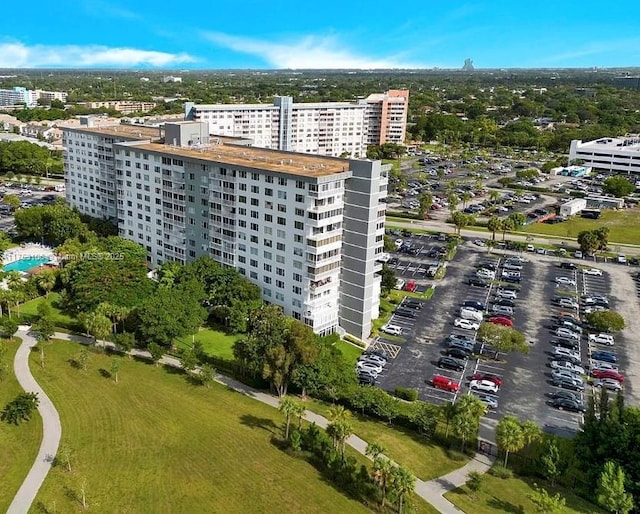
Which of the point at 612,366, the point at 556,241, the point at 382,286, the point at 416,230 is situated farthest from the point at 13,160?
the point at 612,366

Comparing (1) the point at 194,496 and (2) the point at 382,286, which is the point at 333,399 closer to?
(1) the point at 194,496

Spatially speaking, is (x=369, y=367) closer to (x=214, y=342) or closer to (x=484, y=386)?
(x=484, y=386)

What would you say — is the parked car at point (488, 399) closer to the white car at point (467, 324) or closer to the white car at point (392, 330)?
the white car at point (392, 330)

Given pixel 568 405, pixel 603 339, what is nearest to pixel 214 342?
pixel 568 405

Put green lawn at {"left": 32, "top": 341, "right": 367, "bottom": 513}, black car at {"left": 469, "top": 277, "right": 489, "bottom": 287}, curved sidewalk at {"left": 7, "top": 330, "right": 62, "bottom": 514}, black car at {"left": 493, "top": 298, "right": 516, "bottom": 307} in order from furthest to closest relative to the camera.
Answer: black car at {"left": 469, "top": 277, "right": 489, "bottom": 287}
black car at {"left": 493, "top": 298, "right": 516, "bottom": 307}
green lawn at {"left": 32, "top": 341, "right": 367, "bottom": 513}
curved sidewalk at {"left": 7, "top": 330, "right": 62, "bottom": 514}

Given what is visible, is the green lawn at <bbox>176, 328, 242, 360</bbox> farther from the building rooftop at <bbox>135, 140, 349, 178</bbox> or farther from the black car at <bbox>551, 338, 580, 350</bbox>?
the black car at <bbox>551, 338, 580, 350</bbox>

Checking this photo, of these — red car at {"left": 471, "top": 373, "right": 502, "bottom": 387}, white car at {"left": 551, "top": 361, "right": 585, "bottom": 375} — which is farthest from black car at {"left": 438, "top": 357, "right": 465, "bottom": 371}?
white car at {"left": 551, "top": 361, "right": 585, "bottom": 375}
